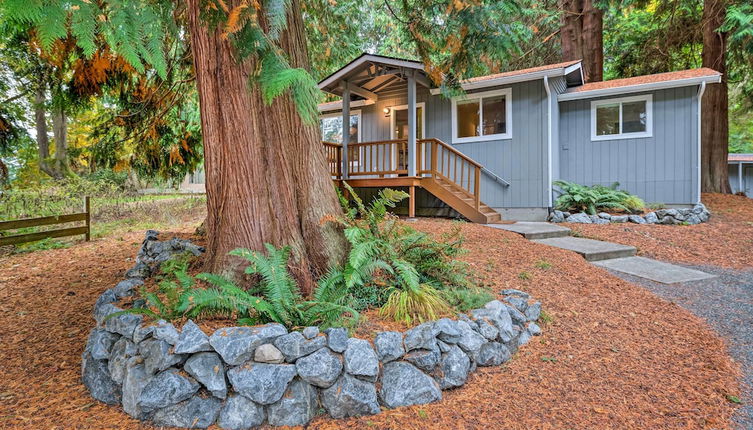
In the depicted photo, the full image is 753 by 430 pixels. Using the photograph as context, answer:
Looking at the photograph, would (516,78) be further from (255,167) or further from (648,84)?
(255,167)

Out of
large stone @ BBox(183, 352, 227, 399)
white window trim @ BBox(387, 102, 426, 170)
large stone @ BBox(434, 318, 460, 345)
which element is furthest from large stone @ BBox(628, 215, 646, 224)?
large stone @ BBox(183, 352, 227, 399)

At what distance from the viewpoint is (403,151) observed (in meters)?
9.15

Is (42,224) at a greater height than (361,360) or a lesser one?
greater

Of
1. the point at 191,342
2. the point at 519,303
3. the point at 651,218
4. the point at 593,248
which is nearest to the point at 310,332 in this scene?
the point at 191,342

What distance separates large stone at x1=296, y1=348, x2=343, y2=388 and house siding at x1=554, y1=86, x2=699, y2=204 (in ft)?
28.7

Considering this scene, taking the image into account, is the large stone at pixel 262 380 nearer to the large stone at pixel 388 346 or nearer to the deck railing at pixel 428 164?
the large stone at pixel 388 346

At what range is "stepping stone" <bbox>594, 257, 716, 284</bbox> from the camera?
15.9 ft

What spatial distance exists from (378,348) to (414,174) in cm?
620

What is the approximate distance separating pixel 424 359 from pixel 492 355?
0.58 meters

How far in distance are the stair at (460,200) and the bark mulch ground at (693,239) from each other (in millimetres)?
1630

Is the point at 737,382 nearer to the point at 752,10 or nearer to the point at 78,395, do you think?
the point at 78,395

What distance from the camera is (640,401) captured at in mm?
2342

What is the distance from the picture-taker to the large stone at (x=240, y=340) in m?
2.28

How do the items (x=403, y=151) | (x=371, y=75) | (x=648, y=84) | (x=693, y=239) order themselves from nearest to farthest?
(x=693, y=239)
(x=648, y=84)
(x=371, y=75)
(x=403, y=151)
